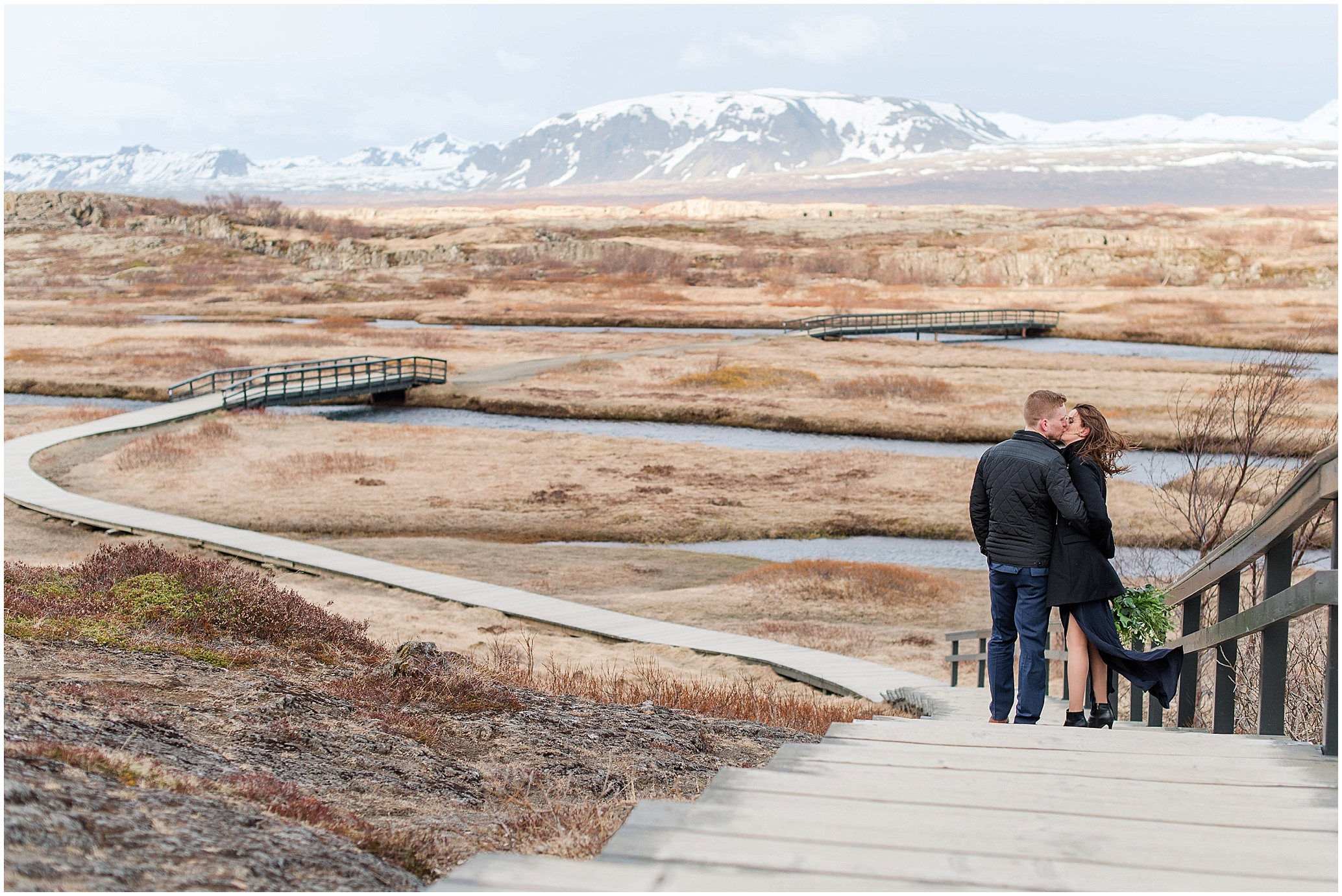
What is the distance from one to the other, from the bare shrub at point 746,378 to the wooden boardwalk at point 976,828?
39.8 metres

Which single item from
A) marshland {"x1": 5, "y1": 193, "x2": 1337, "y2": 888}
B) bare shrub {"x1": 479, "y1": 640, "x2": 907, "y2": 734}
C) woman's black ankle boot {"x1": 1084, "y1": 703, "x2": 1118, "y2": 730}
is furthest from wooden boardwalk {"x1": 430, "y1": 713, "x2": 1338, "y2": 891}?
bare shrub {"x1": 479, "y1": 640, "x2": 907, "y2": 734}

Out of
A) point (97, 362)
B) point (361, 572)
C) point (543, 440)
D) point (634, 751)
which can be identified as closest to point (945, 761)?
point (634, 751)

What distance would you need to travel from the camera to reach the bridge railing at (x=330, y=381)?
1551 inches

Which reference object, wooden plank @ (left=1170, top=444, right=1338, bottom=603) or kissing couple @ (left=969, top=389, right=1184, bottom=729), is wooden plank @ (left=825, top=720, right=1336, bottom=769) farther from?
kissing couple @ (left=969, top=389, right=1184, bottom=729)

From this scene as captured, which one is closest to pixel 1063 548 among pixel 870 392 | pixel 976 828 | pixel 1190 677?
pixel 1190 677

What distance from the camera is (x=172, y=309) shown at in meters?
80.3

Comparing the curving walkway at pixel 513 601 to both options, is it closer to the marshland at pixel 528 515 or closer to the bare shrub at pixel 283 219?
the marshland at pixel 528 515

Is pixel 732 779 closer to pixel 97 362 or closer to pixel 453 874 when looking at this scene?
pixel 453 874

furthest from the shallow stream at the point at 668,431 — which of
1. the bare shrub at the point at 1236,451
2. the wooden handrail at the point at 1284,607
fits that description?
the wooden handrail at the point at 1284,607

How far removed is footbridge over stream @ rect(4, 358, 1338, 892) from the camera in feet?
9.70

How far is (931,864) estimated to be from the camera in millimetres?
3018

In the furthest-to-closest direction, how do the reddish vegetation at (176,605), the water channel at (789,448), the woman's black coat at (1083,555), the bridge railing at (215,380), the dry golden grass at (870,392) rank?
1. the bridge railing at (215,380)
2. the dry golden grass at (870,392)
3. the water channel at (789,448)
4. the reddish vegetation at (176,605)
5. the woman's black coat at (1083,555)

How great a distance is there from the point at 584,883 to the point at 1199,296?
292ft

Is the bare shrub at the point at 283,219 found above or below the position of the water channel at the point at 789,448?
above
